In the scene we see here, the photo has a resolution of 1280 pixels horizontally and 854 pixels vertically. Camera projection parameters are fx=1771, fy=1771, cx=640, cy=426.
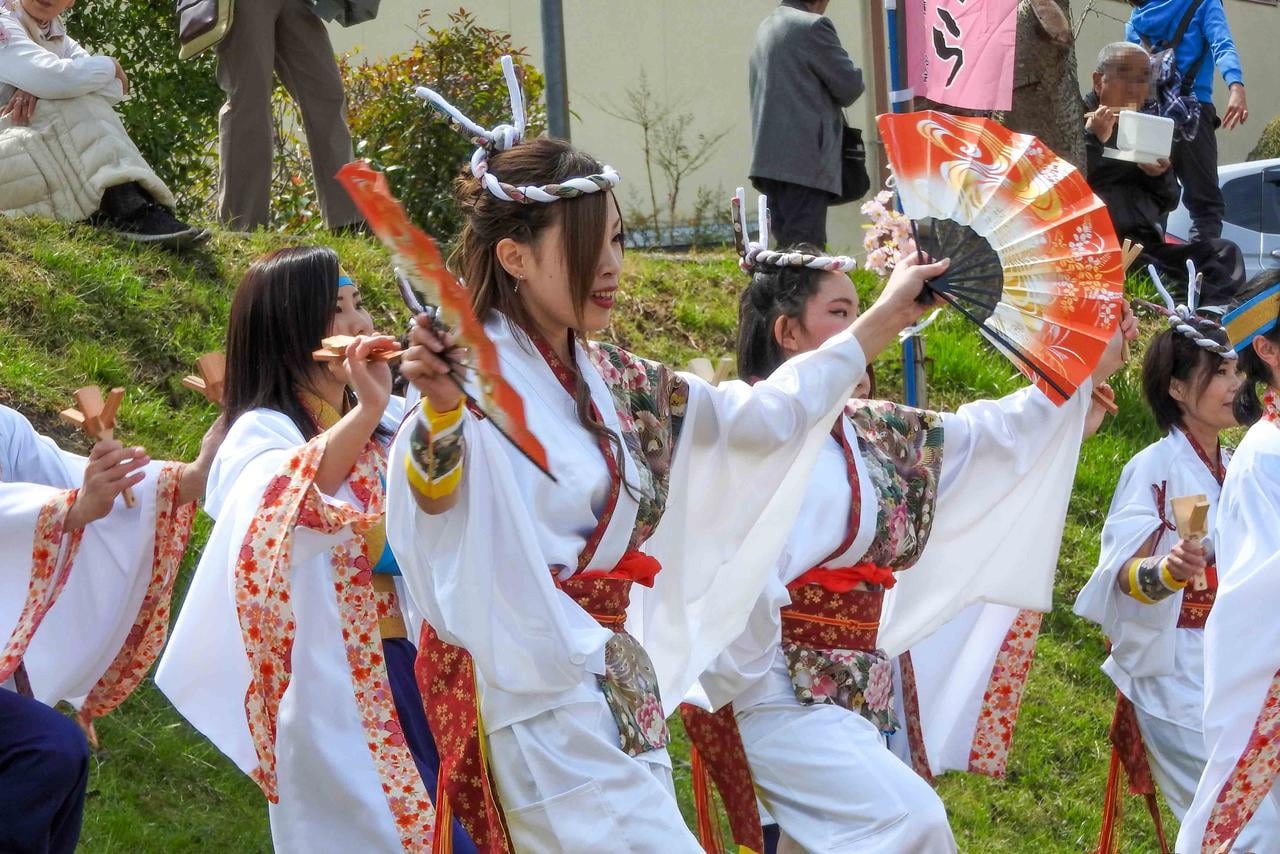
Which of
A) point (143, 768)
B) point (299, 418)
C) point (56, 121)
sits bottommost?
point (143, 768)

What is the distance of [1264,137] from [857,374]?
520 inches

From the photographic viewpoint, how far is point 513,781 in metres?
3.16

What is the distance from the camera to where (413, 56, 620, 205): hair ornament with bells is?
10.9 ft

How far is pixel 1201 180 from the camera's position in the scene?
373 inches

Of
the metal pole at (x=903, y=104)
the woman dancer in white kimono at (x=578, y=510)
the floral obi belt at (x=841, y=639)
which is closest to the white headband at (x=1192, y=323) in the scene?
the metal pole at (x=903, y=104)

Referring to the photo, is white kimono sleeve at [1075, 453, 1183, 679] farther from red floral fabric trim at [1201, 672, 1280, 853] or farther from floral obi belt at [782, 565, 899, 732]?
floral obi belt at [782, 565, 899, 732]

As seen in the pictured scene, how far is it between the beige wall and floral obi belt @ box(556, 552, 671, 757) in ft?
29.2

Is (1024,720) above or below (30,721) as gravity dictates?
below

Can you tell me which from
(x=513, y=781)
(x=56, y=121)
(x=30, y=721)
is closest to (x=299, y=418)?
(x=30, y=721)

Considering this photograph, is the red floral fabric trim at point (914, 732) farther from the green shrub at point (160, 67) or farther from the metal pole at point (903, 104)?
the green shrub at point (160, 67)

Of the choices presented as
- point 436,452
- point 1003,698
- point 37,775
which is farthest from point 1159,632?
point 37,775

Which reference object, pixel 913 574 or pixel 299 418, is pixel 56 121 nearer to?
pixel 299 418

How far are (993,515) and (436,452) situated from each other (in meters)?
1.99

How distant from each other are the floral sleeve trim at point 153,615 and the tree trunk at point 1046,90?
21.5 feet
